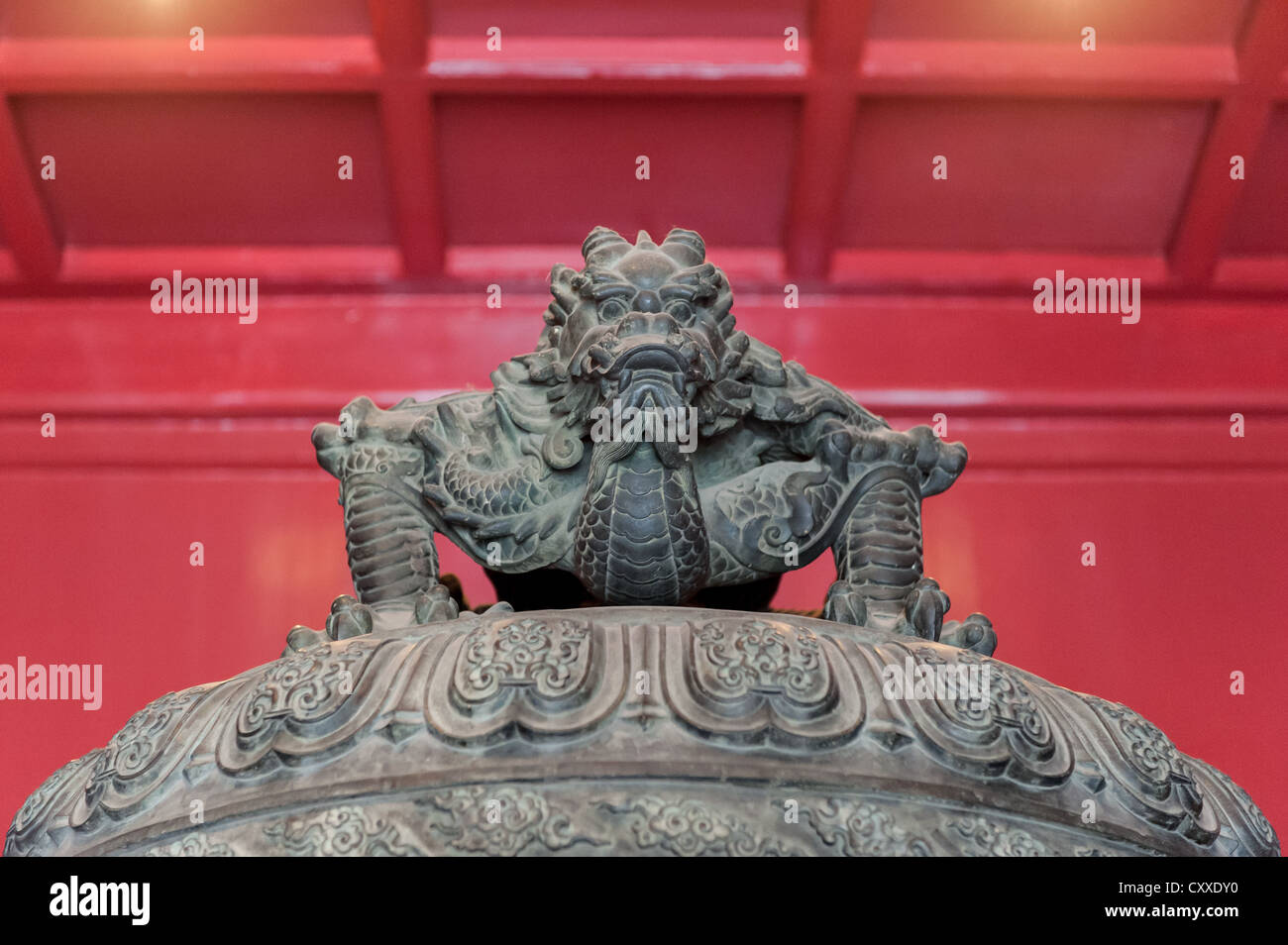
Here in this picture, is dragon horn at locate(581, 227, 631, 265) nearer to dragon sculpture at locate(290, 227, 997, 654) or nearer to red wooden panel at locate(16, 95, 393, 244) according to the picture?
dragon sculpture at locate(290, 227, 997, 654)

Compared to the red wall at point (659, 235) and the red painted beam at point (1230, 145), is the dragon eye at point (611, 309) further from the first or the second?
the red painted beam at point (1230, 145)

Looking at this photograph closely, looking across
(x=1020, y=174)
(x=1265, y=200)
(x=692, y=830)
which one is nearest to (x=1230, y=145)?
(x=1265, y=200)

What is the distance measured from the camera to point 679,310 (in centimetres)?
160

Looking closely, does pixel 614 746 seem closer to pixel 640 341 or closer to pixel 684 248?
pixel 640 341

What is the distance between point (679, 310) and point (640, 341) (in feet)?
0.33

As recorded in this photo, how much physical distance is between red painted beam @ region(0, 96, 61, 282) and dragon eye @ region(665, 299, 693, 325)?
216 centimetres

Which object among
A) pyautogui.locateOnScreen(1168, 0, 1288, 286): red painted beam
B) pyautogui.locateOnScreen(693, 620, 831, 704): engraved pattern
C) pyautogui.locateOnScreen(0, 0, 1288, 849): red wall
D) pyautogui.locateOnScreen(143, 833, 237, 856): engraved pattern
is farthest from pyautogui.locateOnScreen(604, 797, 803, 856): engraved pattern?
pyautogui.locateOnScreen(1168, 0, 1288, 286): red painted beam

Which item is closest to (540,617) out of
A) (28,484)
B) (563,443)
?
(563,443)

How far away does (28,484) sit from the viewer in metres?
3.05

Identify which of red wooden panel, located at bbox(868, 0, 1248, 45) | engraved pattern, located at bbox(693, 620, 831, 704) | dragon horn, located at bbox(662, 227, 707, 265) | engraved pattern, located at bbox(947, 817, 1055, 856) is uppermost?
red wooden panel, located at bbox(868, 0, 1248, 45)

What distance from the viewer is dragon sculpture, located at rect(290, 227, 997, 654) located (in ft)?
5.16

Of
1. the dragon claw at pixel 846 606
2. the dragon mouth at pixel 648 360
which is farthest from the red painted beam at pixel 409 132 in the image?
the dragon claw at pixel 846 606

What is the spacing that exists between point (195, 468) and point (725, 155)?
1.56 m
